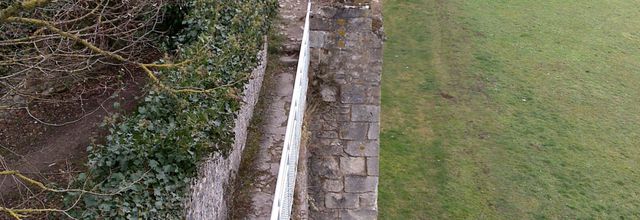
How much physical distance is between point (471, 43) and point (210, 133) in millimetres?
12390

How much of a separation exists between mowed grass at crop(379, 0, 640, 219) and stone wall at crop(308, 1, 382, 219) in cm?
291

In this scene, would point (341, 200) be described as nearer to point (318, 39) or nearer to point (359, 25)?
point (318, 39)

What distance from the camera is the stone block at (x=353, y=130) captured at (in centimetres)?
715

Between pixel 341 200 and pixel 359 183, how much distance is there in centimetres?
27

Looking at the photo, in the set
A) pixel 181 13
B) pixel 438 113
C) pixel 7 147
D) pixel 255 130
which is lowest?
pixel 438 113

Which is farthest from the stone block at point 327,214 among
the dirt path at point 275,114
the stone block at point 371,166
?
the dirt path at point 275,114

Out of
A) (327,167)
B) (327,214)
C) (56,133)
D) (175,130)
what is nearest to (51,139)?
(56,133)

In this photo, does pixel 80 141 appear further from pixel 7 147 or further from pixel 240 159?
pixel 240 159

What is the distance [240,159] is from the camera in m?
5.32

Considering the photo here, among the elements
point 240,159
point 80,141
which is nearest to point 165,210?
point 240,159

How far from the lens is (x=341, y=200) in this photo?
7211mm

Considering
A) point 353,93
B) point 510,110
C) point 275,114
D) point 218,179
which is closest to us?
point 218,179

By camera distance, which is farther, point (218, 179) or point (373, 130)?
point (373, 130)

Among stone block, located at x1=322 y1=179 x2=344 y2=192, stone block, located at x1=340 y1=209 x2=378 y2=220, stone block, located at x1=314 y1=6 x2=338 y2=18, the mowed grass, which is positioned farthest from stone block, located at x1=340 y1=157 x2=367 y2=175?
the mowed grass
